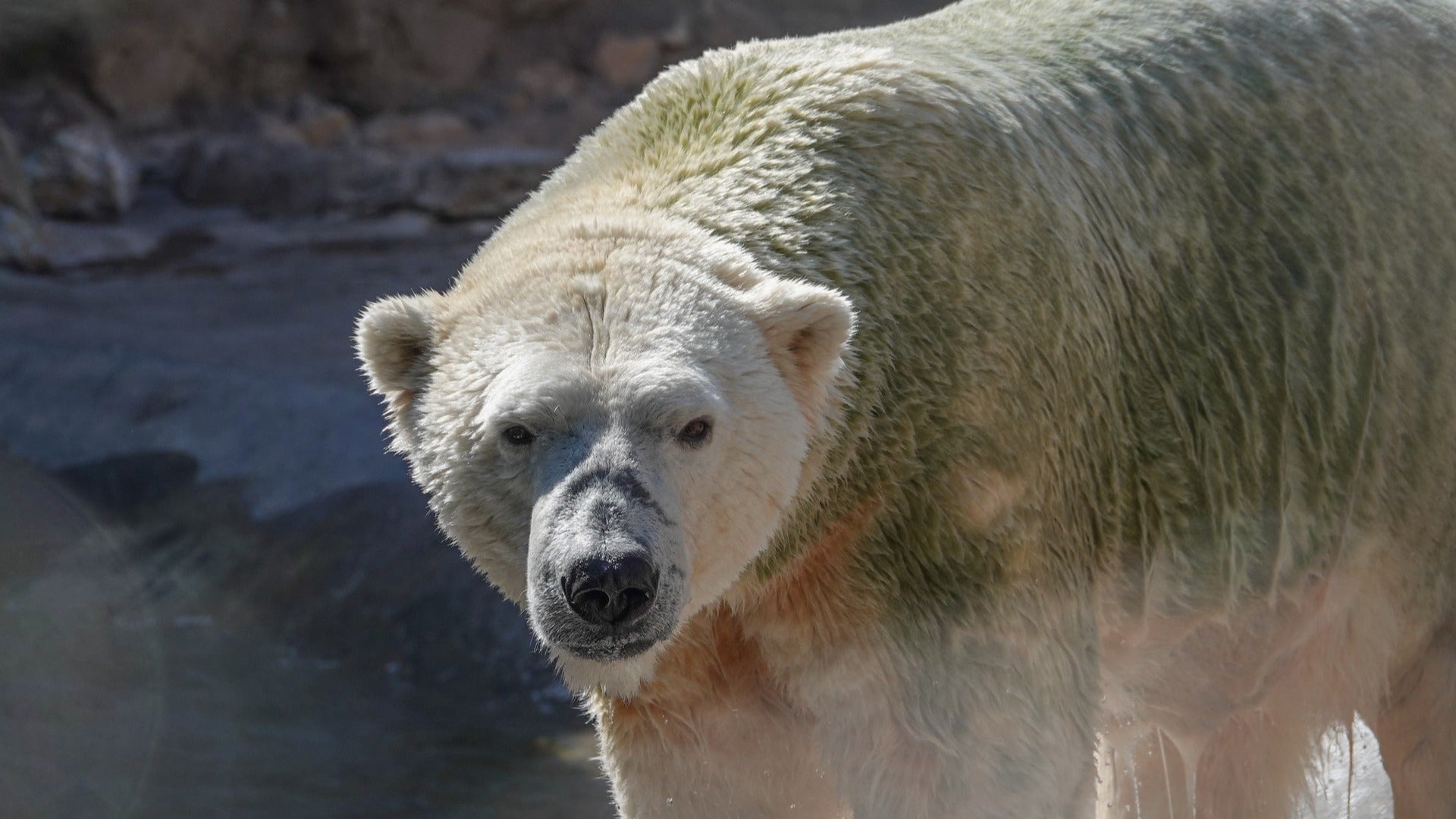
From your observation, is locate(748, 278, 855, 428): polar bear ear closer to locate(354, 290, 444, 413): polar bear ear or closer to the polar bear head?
the polar bear head

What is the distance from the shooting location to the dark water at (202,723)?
5.02m

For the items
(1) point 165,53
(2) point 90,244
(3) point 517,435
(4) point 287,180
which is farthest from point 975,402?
(1) point 165,53

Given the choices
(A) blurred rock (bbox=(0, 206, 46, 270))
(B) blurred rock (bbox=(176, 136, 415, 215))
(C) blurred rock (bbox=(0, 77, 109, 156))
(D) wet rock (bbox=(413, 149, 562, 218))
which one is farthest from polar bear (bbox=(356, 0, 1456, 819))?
(C) blurred rock (bbox=(0, 77, 109, 156))

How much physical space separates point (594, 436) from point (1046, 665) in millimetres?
826

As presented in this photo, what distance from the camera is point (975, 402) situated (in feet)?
8.18

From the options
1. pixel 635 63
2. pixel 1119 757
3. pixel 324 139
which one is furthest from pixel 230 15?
pixel 1119 757

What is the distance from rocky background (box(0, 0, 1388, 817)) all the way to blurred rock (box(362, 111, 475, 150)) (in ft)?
0.06

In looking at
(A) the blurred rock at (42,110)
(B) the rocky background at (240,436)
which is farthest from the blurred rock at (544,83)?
(A) the blurred rock at (42,110)

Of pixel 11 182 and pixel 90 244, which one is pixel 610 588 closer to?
pixel 11 182

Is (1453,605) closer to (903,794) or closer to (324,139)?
(903,794)

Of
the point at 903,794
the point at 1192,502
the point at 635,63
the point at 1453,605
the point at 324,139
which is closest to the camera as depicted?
the point at 903,794

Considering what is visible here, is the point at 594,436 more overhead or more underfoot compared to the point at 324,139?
more overhead

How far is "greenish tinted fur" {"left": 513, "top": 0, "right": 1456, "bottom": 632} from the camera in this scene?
2496 millimetres

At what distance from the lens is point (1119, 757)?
152 inches
